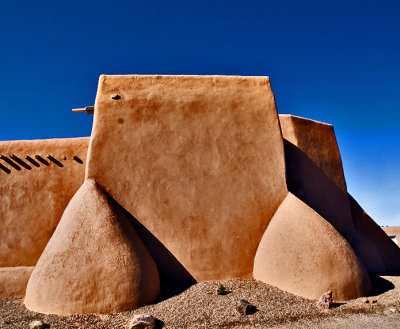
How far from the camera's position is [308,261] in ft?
19.6

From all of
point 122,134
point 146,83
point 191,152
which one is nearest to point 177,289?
point 191,152

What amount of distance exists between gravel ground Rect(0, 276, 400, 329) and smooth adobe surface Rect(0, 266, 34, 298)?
0.58m

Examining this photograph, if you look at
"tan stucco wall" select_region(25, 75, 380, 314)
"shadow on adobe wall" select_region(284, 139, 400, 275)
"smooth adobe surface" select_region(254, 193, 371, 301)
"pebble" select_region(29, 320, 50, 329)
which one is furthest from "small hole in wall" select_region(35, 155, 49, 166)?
"shadow on adobe wall" select_region(284, 139, 400, 275)

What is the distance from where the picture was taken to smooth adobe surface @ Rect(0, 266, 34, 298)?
21.9ft

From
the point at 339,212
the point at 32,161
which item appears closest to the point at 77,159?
the point at 32,161

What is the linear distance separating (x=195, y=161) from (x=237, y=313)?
3.07 metres

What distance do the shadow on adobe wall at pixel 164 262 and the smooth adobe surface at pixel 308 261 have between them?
4.59 feet

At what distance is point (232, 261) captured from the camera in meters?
6.72

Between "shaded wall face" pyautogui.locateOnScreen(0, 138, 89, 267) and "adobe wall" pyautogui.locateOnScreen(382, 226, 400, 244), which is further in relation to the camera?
"adobe wall" pyautogui.locateOnScreen(382, 226, 400, 244)

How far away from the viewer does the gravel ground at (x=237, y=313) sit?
4.97m

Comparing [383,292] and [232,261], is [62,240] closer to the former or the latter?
[232,261]

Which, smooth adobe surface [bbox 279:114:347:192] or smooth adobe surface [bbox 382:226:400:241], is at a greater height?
smooth adobe surface [bbox 279:114:347:192]

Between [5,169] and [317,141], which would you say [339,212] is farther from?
[5,169]

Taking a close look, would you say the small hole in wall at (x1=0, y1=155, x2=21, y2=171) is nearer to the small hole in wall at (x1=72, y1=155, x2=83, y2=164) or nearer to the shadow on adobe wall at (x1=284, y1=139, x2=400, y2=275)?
the small hole in wall at (x1=72, y1=155, x2=83, y2=164)
